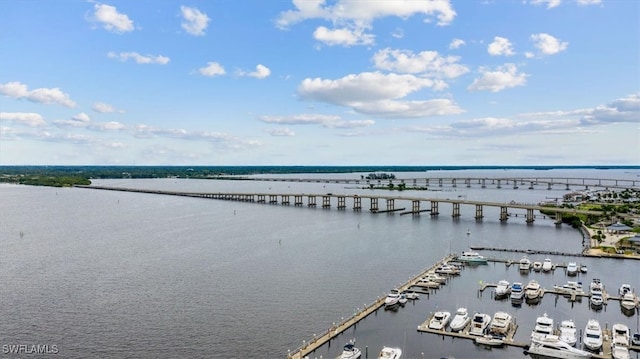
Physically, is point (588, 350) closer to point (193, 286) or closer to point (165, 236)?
point (193, 286)

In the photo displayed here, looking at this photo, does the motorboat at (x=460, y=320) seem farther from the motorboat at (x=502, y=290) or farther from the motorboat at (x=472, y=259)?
the motorboat at (x=472, y=259)

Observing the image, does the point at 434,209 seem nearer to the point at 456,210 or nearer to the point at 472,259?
the point at 456,210

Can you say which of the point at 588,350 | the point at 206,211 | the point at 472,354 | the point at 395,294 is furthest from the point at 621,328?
the point at 206,211

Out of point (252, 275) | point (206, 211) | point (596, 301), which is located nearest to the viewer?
point (596, 301)

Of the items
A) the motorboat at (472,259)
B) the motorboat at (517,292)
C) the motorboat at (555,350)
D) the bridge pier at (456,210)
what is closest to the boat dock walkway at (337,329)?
the motorboat at (517,292)

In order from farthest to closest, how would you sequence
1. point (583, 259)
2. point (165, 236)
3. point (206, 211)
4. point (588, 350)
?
point (206, 211), point (165, 236), point (583, 259), point (588, 350)
